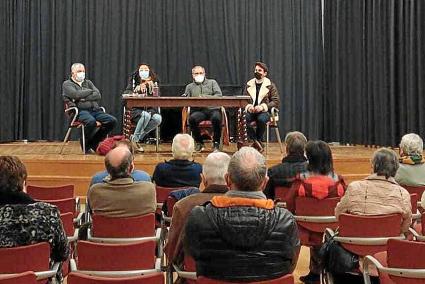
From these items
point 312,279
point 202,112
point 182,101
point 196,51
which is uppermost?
point 196,51

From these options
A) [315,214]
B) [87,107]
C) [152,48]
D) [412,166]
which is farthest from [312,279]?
[152,48]

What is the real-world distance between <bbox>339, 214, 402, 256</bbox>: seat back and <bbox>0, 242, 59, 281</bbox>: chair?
5.48ft

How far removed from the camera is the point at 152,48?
11883mm

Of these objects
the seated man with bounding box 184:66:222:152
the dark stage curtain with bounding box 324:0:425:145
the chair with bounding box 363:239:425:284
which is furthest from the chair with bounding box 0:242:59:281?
the dark stage curtain with bounding box 324:0:425:145

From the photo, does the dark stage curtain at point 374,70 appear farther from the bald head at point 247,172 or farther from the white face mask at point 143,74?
the bald head at point 247,172

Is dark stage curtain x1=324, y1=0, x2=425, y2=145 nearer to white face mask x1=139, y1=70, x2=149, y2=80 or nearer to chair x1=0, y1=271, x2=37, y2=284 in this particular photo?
white face mask x1=139, y1=70, x2=149, y2=80

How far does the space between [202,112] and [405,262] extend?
20.5 ft

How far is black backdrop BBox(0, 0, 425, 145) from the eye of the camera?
11.3 metres

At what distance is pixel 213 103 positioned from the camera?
8.30 meters

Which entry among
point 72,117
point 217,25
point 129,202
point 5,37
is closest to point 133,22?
point 217,25

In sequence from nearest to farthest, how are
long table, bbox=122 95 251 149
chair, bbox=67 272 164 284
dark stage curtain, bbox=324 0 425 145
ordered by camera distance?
chair, bbox=67 272 164 284 → long table, bbox=122 95 251 149 → dark stage curtain, bbox=324 0 425 145

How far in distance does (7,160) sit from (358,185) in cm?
202

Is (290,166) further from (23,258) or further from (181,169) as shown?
(23,258)

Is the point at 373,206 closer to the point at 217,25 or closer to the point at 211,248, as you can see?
the point at 211,248
